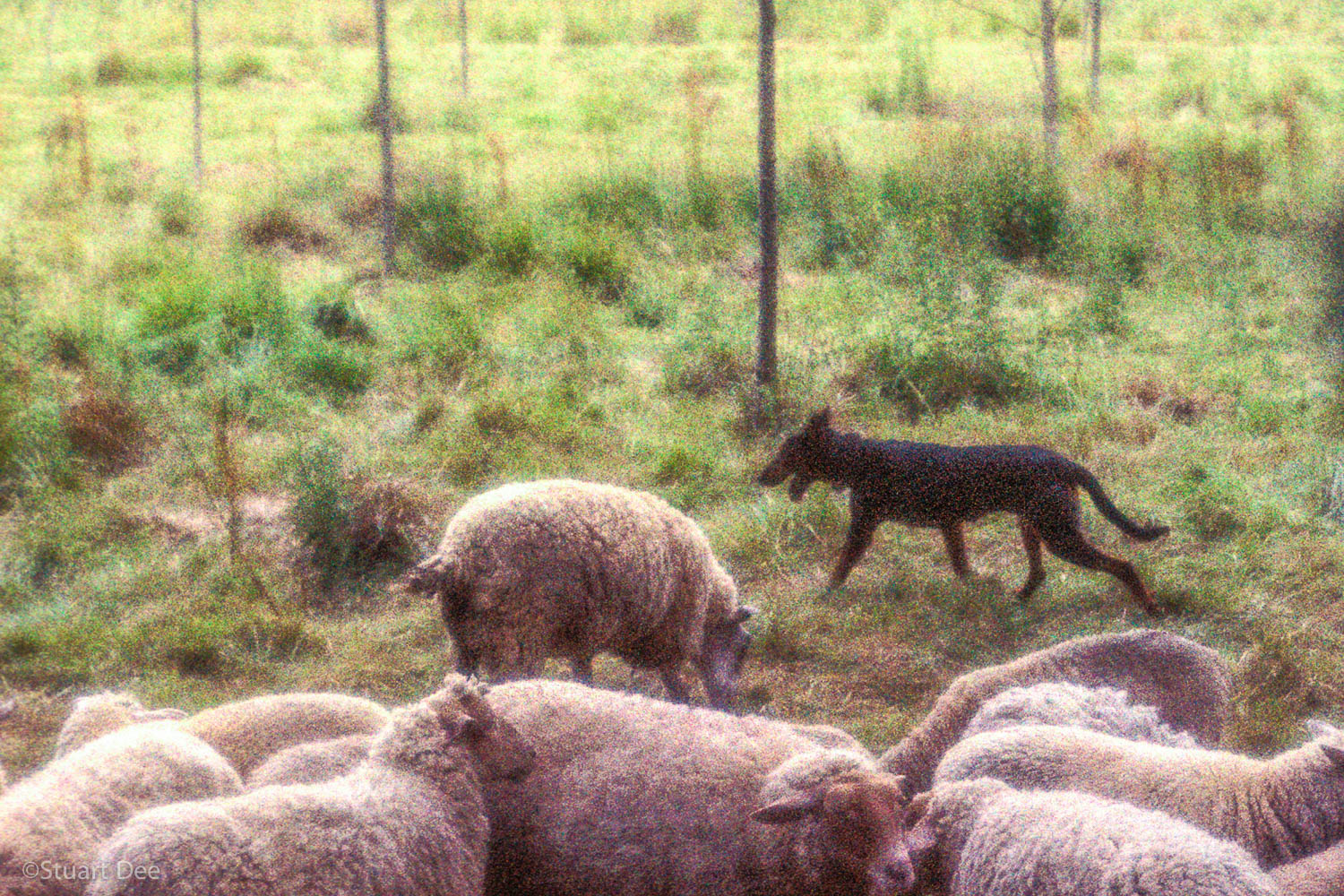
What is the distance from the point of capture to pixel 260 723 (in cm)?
473

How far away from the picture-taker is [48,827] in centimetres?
380

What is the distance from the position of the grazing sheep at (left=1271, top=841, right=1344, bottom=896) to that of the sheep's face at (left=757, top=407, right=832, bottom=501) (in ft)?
12.6

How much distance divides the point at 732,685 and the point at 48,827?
2.95 m

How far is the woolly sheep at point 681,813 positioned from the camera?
3.51 meters

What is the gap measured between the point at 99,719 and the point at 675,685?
2.30m

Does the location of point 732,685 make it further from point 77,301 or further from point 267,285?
point 77,301

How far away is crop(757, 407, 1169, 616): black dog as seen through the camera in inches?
262

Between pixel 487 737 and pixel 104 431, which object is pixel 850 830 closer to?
pixel 487 737

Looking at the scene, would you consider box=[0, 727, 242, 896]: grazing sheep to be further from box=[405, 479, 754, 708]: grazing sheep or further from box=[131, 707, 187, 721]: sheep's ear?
box=[405, 479, 754, 708]: grazing sheep

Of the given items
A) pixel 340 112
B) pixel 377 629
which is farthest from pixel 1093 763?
pixel 340 112

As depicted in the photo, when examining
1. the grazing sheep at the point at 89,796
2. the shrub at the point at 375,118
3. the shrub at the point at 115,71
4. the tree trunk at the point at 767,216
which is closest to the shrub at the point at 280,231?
the shrub at the point at 375,118

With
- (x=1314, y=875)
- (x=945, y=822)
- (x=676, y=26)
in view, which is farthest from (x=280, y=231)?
(x=676, y=26)

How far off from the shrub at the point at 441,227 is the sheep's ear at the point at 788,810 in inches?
325

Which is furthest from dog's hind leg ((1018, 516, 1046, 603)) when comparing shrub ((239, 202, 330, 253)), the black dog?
shrub ((239, 202, 330, 253))
